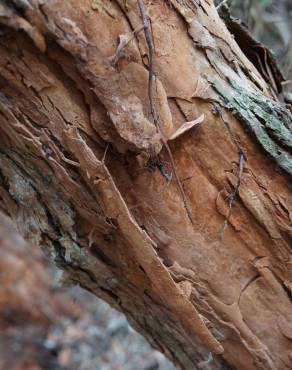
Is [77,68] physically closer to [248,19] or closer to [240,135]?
[240,135]

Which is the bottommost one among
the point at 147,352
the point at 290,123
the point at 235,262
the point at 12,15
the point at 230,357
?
the point at 147,352

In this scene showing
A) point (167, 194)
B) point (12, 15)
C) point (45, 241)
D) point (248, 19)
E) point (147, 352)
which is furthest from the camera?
point (147, 352)

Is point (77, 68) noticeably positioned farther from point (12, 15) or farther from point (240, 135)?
A: point (240, 135)

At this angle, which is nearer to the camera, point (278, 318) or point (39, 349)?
point (278, 318)

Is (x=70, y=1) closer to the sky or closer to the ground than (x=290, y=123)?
closer to the sky

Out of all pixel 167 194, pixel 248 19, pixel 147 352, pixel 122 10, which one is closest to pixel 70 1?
pixel 122 10

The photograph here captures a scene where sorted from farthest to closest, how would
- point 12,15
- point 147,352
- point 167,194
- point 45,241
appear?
point 147,352, point 45,241, point 167,194, point 12,15
